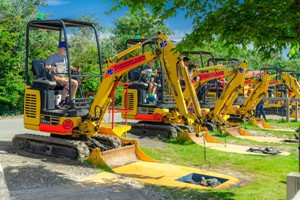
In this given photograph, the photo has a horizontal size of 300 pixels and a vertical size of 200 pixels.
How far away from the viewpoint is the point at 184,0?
6766 mm

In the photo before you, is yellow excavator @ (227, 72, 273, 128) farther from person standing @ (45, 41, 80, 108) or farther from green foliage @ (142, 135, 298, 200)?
person standing @ (45, 41, 80, 108)

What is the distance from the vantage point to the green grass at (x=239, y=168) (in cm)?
746

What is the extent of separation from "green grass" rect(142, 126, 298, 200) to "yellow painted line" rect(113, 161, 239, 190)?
351mm

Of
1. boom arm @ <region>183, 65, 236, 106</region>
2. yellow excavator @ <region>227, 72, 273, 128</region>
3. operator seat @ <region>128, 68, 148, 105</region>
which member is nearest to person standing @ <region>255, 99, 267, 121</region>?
yellow excavator @ <region>227, 72, 273, 128</region>

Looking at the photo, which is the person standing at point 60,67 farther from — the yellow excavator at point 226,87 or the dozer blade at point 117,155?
the yellow excavator at point 226,87

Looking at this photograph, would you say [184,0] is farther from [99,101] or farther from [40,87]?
[40,87]

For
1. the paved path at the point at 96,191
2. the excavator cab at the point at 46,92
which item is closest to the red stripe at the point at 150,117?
the excavator cab at the point at 46,92

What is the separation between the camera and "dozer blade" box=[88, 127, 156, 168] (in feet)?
30.3

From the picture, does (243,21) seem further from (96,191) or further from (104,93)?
(104,93)

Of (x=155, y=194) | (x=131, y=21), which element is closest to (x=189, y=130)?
(x=155, y=194)

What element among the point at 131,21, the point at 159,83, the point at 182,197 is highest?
the point at 131,21

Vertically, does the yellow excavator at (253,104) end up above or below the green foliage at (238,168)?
above

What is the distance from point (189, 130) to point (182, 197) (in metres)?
6.79

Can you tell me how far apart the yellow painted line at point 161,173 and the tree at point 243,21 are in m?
2.96
